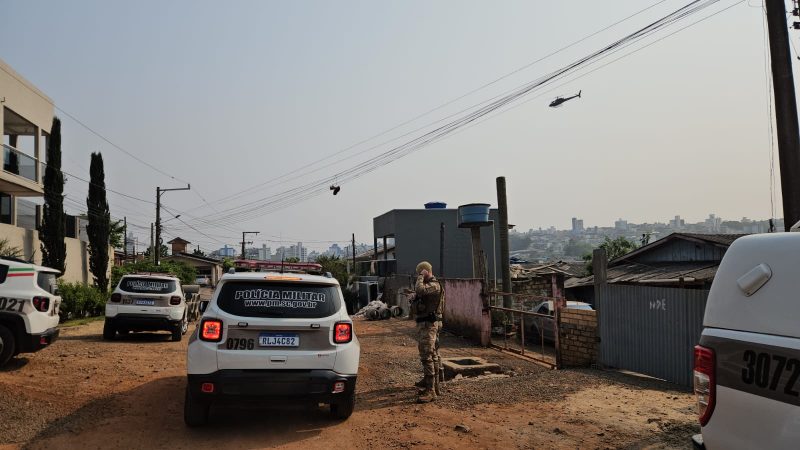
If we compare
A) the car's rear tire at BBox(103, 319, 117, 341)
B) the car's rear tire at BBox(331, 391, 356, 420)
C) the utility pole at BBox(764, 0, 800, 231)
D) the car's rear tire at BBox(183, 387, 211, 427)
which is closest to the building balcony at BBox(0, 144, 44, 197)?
the car's rear tire at BBox(103, 319, 117, 341)

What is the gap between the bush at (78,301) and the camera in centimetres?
1961

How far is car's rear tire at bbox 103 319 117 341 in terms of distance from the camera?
13.6 meters

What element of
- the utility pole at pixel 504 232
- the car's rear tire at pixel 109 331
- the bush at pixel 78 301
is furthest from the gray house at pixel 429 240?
the car's rear tire at pixel 109 331

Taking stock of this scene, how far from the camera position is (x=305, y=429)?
6.14 meters

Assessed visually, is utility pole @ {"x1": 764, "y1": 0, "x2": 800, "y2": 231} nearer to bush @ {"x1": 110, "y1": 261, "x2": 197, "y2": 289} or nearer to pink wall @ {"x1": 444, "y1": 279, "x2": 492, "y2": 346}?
pink wall @ {"x1": 444, "y1": 279, "x2": 492, "y2": 346}

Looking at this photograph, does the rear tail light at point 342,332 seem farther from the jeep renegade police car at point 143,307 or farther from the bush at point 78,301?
the bush at point 78,301

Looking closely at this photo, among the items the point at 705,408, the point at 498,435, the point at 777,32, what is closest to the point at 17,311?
the point at 498,435

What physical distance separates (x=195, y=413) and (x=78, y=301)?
17.2m

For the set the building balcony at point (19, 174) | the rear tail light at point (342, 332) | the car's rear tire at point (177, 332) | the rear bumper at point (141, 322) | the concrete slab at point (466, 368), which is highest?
the building balcony at point (19, 174)

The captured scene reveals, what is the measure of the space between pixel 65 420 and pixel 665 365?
26.0ft

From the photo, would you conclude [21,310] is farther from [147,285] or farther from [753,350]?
[753,350]

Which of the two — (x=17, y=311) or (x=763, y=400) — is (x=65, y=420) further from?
(x=763, y=400)

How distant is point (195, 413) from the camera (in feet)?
19.6

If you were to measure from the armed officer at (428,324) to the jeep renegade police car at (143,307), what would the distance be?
8227 millimetres
